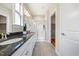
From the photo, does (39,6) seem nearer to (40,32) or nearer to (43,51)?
(43,51)

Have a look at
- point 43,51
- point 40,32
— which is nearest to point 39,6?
point 43,51

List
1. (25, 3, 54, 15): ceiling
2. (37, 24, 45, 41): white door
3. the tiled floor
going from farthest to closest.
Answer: (37, 24, 45, 41): white door
(25, 3, 54, 15): ceiling
the tiled floor

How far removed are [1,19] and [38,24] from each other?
684 cm

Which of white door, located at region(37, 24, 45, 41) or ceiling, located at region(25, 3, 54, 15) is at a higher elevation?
ceiling, located at region(25, 3, 54, 15)

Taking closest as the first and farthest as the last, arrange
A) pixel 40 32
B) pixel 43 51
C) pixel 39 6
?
pixel 43 51 < pixel 39 6 < pixel 40 32

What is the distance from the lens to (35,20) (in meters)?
8.52

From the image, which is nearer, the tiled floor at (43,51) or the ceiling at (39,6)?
the tiled floor at (43,51)

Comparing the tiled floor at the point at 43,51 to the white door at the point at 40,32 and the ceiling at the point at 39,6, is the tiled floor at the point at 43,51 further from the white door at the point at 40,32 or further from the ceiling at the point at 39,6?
the white door at the point at 40,32

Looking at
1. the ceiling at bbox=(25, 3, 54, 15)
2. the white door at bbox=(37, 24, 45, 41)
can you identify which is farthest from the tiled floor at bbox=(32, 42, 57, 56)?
the white door at bbox=(37, 24, 45, 41)

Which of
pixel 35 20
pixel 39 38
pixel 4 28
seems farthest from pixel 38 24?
pixel 4 28

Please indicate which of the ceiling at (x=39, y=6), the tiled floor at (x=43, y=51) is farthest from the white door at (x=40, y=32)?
the tiled floor at (x=43, y=51)

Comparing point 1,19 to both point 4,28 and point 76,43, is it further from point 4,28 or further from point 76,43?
point 76,43

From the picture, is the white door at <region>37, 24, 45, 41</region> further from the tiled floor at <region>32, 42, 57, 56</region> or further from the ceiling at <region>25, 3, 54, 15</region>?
the tiled floor at <region>32, 42, 57, 56</region>

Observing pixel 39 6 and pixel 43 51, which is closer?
pixel 43 51
